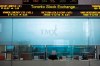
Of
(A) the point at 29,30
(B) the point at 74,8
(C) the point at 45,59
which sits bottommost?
(C) the point at 45,59

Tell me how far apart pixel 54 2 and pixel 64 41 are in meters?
1.18

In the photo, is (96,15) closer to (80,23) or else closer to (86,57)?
(80,23)

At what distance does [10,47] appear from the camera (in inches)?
377

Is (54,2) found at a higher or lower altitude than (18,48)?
higher

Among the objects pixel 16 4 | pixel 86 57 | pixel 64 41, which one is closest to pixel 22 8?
pixel 16 4

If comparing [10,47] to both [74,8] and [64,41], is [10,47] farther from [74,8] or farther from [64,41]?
[74,8]

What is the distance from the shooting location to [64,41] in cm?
962

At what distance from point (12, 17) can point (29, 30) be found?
630 millimetres

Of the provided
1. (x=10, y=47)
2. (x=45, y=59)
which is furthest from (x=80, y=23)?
(x=10, y=47)

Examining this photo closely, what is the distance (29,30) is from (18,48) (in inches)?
24.6

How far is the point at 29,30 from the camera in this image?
9711 millimetres

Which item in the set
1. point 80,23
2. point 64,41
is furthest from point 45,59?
point 80,23

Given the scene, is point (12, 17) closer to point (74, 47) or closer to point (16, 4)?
point (16, 4)

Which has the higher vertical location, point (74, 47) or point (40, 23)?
point (40, 23)
